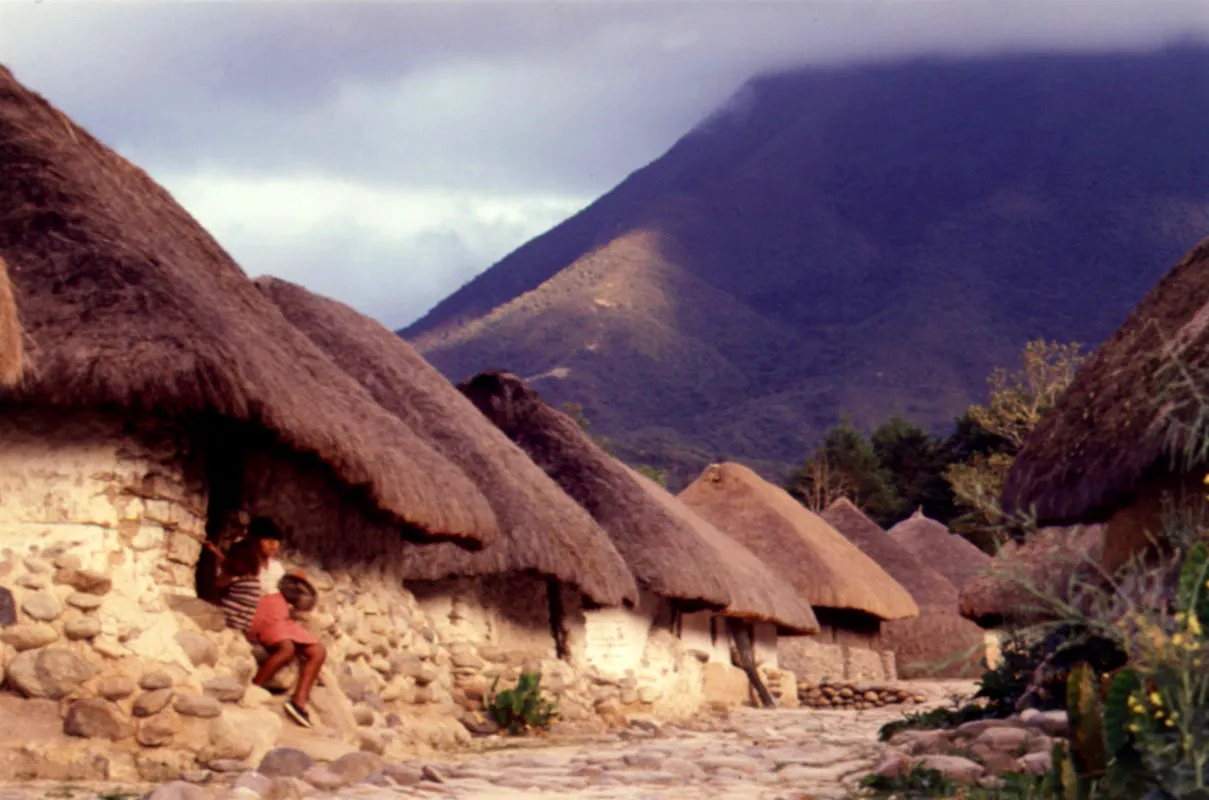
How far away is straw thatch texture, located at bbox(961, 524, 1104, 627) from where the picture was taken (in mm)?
8375

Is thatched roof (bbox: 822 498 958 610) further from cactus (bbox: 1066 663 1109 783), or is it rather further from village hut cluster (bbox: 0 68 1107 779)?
cactus (bbox: 1066 663 1109 783)

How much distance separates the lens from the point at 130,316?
8656mm

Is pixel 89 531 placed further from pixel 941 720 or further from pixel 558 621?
pixel 558 621

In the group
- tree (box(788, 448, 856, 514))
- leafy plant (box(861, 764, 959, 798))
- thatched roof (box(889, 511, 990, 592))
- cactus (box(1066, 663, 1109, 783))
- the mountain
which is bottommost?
leafy plant (box(861, 764, 959, 798))

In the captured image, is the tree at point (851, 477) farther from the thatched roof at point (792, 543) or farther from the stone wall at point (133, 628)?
the stone wall at point (133, 628)

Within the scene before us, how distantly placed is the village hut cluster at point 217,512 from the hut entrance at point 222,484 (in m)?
0.01

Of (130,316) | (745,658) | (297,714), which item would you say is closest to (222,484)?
(130,316)

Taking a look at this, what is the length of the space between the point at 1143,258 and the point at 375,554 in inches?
3600

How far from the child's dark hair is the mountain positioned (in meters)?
53.8

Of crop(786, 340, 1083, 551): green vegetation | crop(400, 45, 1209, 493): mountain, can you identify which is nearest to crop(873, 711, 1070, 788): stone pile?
crop(786, 340, 1083, 551): green vegetation

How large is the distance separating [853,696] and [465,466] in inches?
473

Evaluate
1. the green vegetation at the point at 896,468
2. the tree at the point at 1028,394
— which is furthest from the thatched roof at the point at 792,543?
the green vegetation at the point at 896,468

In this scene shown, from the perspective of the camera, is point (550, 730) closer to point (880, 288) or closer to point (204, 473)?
point (204, 473)

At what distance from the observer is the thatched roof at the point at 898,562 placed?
30938 millimetres
